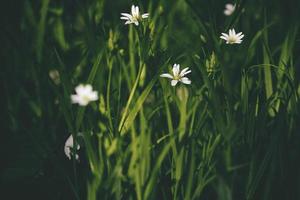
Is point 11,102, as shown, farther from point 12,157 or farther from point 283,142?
point 283,142

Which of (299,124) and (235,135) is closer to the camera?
(235,135)

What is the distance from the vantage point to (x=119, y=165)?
101cm

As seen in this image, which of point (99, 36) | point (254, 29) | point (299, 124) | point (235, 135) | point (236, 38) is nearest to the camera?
point (235, 135)

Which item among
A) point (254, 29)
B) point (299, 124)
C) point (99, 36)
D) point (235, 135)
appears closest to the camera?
point (235, 135)

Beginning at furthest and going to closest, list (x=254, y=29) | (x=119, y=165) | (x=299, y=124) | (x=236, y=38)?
(x=254, y=29), (x=236, y=38), (x=299, y=124), (x=119, y=165)

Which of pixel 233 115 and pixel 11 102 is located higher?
pixel 11 102

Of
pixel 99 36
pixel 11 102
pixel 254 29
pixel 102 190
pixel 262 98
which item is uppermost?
pixel 254 29

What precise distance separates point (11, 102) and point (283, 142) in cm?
87

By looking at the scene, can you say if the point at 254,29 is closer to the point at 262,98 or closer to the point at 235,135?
the point at 262,98

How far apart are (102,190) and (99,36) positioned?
0.62 m

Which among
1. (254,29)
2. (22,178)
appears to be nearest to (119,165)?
(22,178)

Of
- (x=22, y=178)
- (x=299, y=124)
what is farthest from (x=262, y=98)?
(x=22, y=178)

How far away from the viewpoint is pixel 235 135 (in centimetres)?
115

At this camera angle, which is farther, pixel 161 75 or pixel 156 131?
pixel 156 131
